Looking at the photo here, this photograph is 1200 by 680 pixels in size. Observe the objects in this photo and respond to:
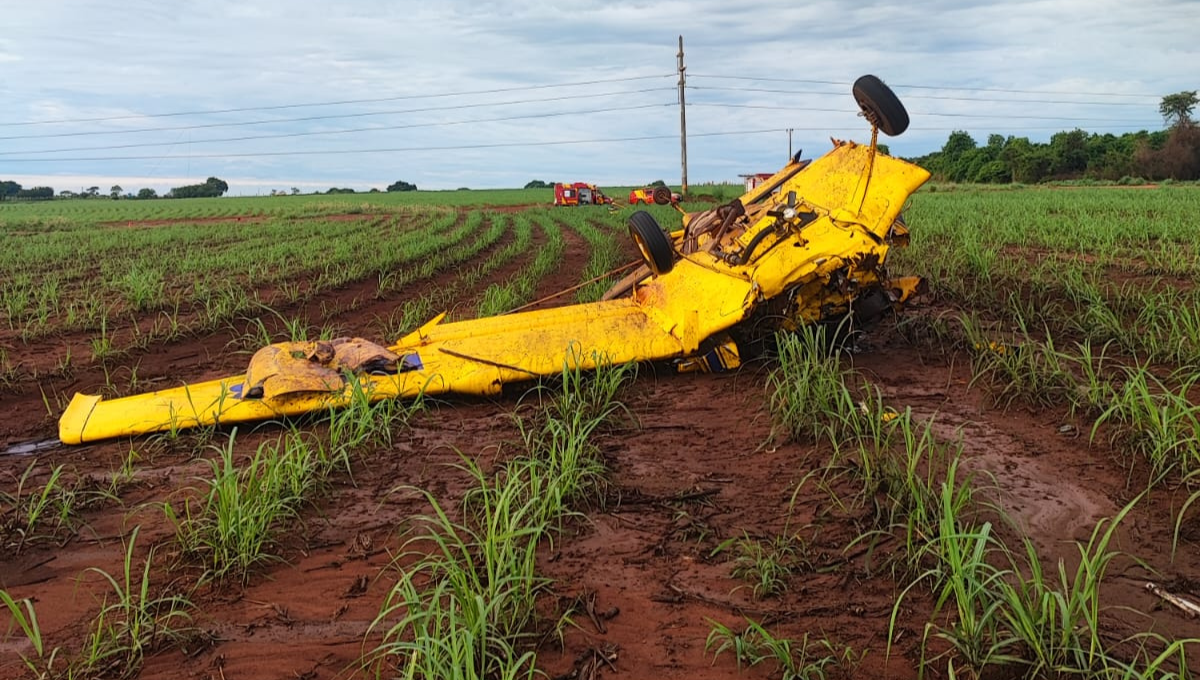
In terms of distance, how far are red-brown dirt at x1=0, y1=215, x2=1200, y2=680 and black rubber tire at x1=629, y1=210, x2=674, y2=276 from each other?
0.74 m

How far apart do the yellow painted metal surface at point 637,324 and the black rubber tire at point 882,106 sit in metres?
0.24

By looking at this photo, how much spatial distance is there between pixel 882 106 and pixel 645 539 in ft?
10.2

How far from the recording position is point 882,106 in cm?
440

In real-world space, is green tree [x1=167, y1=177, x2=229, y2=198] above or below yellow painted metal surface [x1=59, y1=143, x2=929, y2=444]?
above

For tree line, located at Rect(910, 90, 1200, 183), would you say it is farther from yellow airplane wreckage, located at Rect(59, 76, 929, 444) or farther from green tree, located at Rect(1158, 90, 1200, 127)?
yellow airplane wreckage, located at Rect(59, 76, 929, 444)

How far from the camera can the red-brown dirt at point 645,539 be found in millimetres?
2002

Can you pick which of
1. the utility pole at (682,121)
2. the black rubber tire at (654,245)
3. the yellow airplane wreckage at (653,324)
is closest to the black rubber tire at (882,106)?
the yellow airplane wreckage at (653,324)

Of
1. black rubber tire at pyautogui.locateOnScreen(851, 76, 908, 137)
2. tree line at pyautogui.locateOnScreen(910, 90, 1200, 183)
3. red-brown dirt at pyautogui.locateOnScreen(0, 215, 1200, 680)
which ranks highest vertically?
tree line at pyautogui.locateOnScreen(910, 90, 1200, 183)

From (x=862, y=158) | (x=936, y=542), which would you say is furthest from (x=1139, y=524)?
(x=862, y=158)

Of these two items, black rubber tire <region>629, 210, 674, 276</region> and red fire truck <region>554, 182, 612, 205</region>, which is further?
red fire truck <region>554, 182, 612, 205</region>

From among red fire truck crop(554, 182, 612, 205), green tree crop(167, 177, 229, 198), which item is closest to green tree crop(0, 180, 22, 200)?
green tree crop(167, 177, 229, 198)

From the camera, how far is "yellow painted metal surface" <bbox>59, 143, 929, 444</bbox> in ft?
12.4

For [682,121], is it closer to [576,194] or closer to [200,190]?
[576,194]

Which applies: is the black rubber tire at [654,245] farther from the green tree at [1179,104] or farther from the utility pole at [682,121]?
the green tree at [1179,104]
